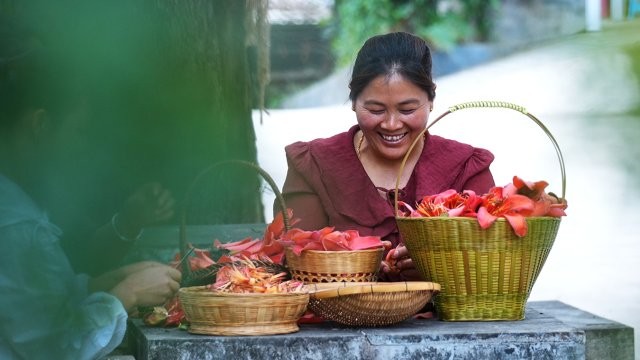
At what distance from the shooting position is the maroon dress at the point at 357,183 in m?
3.59

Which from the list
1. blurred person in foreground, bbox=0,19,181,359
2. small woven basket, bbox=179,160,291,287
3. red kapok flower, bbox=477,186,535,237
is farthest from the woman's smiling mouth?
blurred person in foreground, bbox=0,19,181,359

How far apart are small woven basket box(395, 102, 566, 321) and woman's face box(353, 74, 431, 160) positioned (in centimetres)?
42

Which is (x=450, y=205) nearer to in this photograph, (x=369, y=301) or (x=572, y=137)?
(x=369, y=301)

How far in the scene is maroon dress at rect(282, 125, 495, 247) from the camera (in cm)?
359

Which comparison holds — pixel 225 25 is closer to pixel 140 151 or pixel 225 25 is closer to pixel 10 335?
pixel 140 151

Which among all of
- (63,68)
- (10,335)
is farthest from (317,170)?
(63,68)

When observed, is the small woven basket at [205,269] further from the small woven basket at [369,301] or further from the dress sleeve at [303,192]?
the dress sleeve at [303,192]

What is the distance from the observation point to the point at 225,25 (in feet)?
14.5

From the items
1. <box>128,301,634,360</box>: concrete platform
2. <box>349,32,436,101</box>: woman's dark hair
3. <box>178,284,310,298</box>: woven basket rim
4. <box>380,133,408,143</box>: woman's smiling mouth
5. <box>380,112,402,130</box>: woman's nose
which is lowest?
<box>128,301,634,360</box>: concrete platform

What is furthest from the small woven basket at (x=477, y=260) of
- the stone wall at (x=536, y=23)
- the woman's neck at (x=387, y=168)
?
the stone wall at (x=536, y=23)

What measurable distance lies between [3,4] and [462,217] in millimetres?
1285

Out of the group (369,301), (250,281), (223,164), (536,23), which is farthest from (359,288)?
(536,23)

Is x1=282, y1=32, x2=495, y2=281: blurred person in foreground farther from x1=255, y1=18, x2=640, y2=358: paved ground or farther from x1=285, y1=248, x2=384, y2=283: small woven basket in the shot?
x1=255, y1=18, x2=640, y2=358: paved ground

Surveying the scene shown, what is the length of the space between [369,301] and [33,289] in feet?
2.85
